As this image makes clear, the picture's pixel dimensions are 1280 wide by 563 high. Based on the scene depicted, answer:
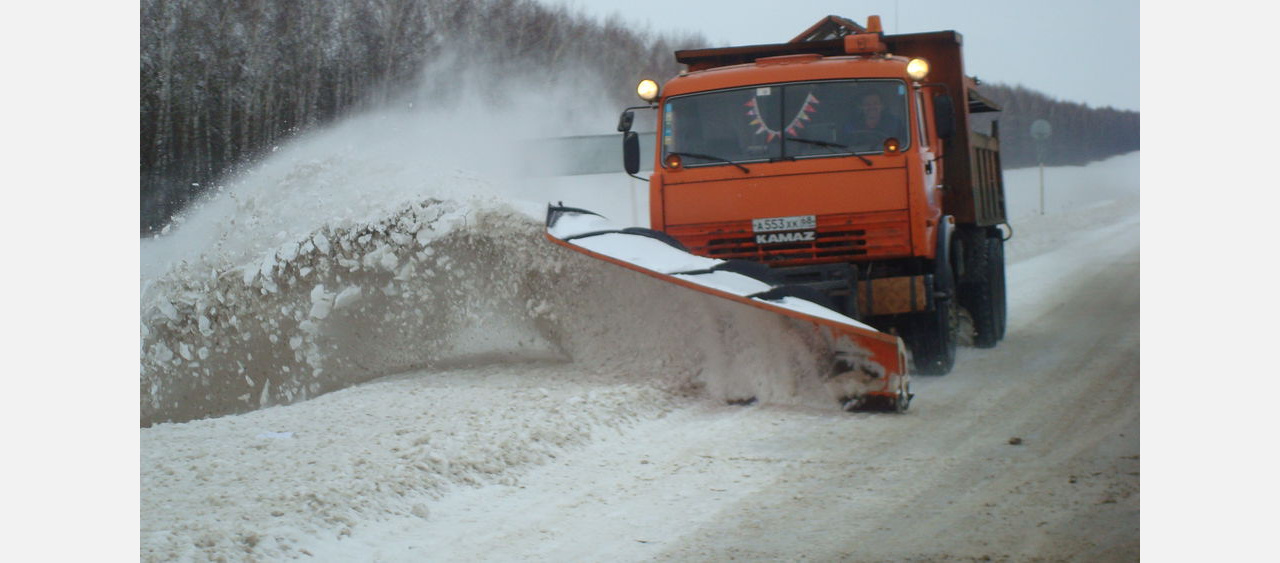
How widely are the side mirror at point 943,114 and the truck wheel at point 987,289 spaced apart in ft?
4.16

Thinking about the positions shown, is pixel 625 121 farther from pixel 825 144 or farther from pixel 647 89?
pixel 825 144

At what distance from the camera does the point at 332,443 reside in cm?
475

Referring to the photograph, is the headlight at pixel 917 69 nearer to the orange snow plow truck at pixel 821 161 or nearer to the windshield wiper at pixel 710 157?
the orange snow plow truck at pixel 821 161

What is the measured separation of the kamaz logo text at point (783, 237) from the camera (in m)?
5.91

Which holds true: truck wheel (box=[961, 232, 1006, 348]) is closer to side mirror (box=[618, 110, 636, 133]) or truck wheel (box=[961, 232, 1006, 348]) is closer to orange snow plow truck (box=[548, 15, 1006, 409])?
orange snow plow truck (box=[548, 15, 1006, 409])

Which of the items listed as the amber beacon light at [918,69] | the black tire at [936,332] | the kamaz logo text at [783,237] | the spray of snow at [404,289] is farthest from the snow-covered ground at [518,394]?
the amber beacon light at [918,69]

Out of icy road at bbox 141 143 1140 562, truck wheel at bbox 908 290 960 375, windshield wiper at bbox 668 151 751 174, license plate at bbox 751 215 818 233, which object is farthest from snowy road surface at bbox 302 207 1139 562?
windshield wiper at bbox 668 151 751 174

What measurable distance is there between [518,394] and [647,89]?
5.60 feet

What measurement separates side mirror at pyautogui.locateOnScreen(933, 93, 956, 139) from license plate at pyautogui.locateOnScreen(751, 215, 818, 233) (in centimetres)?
85

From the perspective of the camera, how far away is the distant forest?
5035 mm

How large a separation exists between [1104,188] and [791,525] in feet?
7.97

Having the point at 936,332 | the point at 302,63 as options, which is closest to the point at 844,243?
the point at 936,332

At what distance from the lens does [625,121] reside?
6.00 metres
